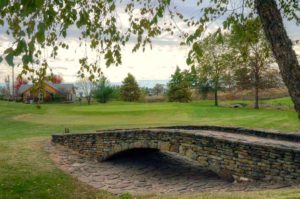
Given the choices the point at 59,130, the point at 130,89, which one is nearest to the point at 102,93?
the point at 130,89

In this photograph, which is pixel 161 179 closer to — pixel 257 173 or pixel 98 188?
pixel 98 188

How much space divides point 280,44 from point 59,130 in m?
22.6

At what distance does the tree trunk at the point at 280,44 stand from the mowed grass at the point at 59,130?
2760mm

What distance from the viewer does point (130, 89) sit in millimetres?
75438

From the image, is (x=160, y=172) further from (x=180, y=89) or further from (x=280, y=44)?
(x=180, y=89)

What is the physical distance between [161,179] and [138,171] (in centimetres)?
194

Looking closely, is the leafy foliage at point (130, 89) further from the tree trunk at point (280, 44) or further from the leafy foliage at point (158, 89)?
the tree trunk at point (280, 44)

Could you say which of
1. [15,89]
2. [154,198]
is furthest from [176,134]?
[15,89]

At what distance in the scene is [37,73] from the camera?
7242 millimetres

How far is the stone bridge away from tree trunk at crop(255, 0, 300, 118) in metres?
5.24

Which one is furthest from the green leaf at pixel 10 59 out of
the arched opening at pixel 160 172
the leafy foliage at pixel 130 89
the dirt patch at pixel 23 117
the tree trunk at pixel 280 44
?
the leafy foliage at pixel 130 89

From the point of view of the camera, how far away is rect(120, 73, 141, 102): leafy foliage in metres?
74.8

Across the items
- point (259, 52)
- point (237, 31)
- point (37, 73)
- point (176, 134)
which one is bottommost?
point (176, 134)

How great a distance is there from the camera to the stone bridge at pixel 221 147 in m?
11.9
